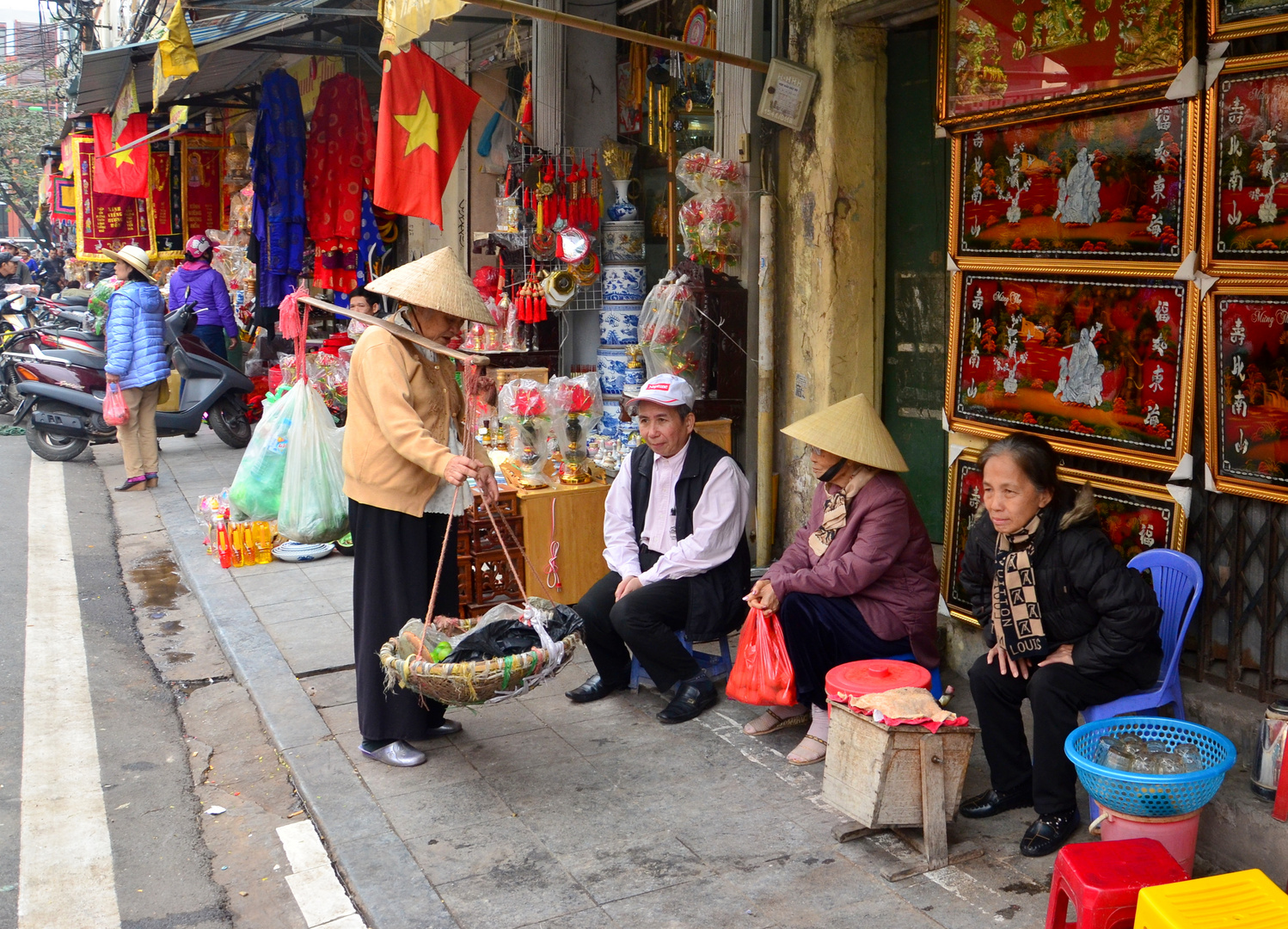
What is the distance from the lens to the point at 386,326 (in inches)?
155

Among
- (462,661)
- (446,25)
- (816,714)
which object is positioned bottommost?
(816,714)

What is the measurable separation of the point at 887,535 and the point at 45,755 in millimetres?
3369

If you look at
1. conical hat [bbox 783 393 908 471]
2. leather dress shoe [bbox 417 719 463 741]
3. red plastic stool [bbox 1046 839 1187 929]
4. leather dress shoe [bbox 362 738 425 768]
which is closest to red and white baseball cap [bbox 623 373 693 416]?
conical hat [bbox 783 393 908 471]

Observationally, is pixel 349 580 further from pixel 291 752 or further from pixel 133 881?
pixel 133 881

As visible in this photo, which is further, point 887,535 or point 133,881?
point 887,535

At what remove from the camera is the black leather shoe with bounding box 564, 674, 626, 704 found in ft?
15.6

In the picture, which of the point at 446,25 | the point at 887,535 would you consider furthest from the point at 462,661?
the point at 446,25

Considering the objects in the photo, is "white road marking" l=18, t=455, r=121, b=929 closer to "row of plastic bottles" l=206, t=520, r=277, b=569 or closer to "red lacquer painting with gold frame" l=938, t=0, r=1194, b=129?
"row of plastic bottles" l=206, t=520, r=277, b=569

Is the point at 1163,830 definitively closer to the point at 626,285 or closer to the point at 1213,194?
the point at 1213,194

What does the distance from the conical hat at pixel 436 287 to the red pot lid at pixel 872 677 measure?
164cm

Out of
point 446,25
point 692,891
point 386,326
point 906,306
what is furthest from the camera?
point 446,25

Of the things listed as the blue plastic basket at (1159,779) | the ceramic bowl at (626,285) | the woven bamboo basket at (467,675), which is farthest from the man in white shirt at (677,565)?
the ceramic bowl at (626,285)

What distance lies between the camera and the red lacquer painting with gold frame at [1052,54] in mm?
3582

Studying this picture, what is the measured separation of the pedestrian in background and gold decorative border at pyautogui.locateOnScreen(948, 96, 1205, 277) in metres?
6.76
